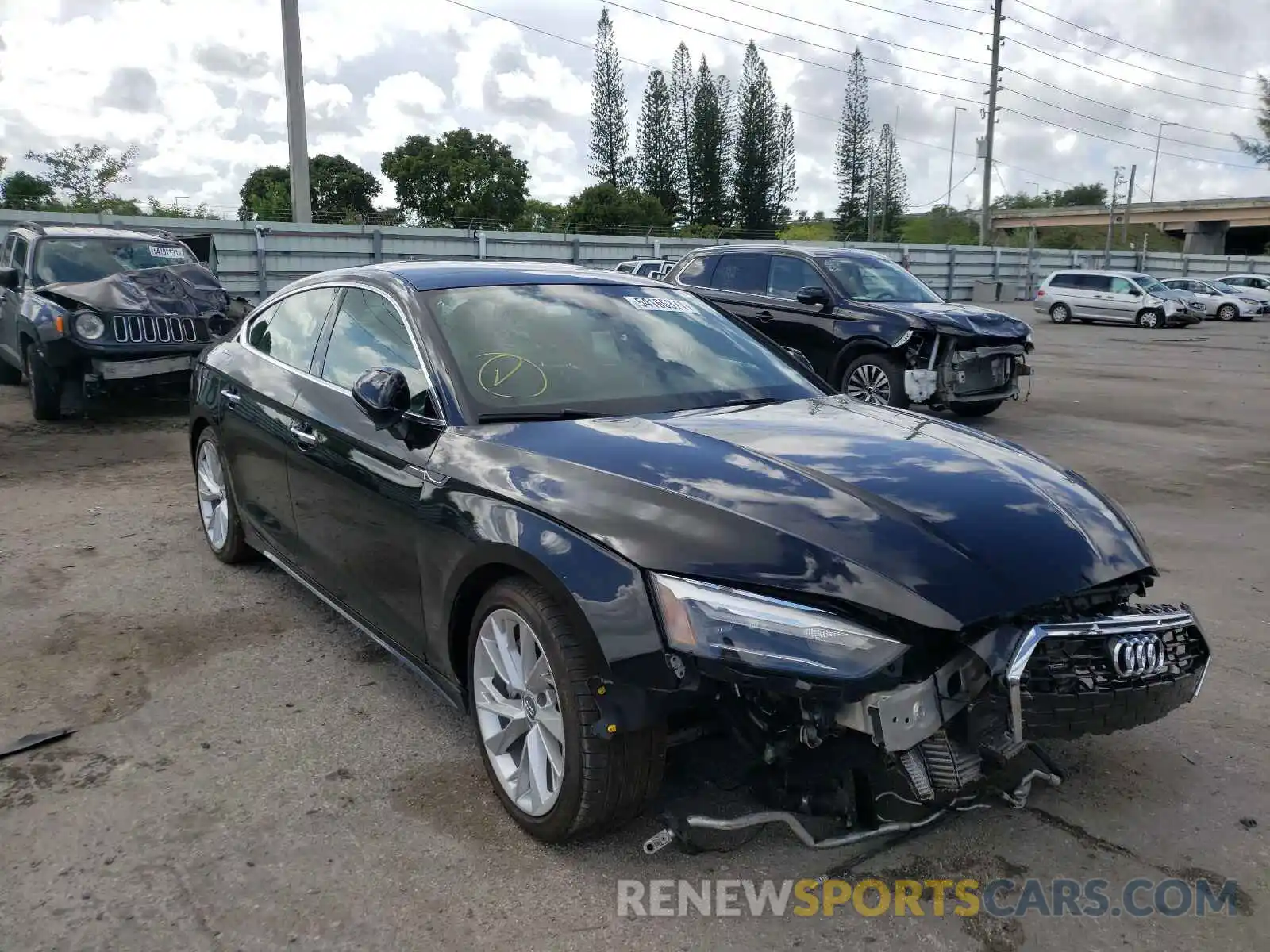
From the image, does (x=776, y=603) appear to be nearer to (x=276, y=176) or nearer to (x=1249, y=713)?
(x=1249, y=713)

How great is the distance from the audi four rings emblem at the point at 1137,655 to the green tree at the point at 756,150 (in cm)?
7496

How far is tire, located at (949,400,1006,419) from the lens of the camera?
9.82m

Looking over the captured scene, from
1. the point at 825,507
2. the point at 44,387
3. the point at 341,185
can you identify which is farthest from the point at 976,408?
the point at 341,185

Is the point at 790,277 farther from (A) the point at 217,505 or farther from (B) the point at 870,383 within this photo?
(A) the point at 217,505

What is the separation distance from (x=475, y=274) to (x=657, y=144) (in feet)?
250

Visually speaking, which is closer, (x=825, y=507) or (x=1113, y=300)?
(x=825, y=507)

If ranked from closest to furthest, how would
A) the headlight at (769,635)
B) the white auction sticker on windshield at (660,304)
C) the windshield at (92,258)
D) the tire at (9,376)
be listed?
the headlight at (769,635) < the white auction sticker on windshield at (660,304) < the windshield at (92,258) < the tire at (9,376)

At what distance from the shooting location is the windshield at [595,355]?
3.40 m

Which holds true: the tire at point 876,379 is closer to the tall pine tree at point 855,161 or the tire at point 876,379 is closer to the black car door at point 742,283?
the black car door at point 742,283

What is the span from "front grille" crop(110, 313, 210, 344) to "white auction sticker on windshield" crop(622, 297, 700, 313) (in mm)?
6733

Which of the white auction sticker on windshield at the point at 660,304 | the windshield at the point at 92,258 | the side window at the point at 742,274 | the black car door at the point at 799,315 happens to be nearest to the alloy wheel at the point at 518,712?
the white auction sticker on windshield at the point at 660,304

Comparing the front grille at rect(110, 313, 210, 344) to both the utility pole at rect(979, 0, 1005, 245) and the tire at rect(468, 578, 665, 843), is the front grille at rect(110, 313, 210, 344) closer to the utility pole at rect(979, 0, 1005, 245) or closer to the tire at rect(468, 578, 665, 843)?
the tire at rect(468, 578, 665, 843)

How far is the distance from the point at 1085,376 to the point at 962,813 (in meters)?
13.9

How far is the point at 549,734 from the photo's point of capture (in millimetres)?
2756
